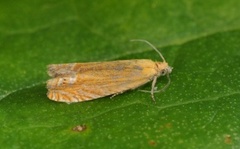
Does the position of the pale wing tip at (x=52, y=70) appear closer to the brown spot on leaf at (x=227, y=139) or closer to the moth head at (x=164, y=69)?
the moth head at (x=164, y=69)

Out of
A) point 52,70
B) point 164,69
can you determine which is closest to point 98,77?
point 52,70

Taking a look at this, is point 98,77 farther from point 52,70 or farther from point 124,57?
point 124,57

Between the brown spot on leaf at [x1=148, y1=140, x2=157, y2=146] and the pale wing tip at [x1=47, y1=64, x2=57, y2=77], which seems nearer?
the brown spot on leaf at [x1=148, y1=140, x2=157, y2=146]

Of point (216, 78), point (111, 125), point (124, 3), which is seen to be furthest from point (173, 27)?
point (111, 125)

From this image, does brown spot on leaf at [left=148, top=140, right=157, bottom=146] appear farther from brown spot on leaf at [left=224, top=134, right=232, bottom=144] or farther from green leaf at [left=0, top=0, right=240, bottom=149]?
brown spot on leaf at [left=224, top=134, right=232, bottom=144]

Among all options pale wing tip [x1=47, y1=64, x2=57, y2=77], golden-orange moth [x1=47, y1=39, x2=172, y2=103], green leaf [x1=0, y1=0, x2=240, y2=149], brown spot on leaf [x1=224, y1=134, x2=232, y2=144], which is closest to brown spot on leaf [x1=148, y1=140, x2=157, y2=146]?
green leaf [x1=0, y1=0, x2=240, y2=149]

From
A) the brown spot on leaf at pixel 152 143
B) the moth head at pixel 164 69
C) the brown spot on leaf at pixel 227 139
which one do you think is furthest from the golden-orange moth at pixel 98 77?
the brown spot on leaf at pixel 227 139

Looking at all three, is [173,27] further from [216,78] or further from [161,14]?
[216,78]
